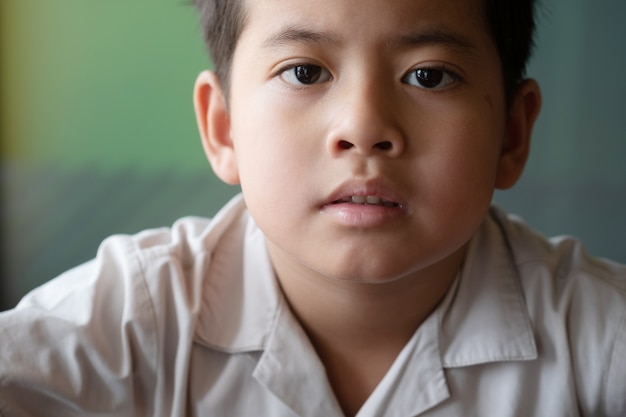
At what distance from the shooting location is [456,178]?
2.65 feet

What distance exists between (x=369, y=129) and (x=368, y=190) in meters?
0.06

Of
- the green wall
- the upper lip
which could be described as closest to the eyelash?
the upper lip

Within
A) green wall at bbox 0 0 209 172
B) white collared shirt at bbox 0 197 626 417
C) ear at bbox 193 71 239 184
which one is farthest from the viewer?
green wall at bbox 0 0 209 172

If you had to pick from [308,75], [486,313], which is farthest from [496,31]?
[486,313]

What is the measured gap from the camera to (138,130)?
164 cm

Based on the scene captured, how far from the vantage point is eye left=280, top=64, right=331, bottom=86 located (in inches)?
32.0

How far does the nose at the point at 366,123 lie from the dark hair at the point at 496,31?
0.58 feet

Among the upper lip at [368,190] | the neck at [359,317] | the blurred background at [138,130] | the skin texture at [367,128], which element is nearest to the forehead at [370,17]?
the skin texture at [367,128]

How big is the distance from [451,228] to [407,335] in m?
0.20

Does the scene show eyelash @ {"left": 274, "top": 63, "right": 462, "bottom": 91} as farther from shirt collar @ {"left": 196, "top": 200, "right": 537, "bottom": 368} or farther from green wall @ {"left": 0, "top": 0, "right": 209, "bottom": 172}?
green wall @ {"left": 0, "top": 0, "right": 209, "bottom": 172}

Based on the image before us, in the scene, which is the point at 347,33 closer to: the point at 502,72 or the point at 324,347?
the point at 502,72

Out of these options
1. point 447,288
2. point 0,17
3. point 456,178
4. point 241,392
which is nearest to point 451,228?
point 456,178

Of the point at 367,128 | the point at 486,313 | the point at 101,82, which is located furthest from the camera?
the point at 101,82

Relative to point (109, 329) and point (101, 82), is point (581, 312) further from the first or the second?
point (101, 82)
